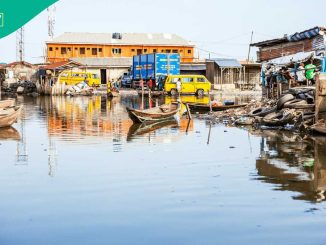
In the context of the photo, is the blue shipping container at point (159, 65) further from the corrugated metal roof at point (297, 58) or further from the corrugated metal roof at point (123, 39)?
the corrugated metal roof at point (297, 58)

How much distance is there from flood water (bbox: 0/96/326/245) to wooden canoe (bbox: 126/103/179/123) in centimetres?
389

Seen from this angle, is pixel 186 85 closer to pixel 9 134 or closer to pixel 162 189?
pixel 9 134

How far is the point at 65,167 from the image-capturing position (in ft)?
38.9

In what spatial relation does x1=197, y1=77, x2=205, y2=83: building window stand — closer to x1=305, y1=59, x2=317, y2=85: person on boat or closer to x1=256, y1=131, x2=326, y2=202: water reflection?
x1=305, y1=59, x2=317, y2=85: person on boat

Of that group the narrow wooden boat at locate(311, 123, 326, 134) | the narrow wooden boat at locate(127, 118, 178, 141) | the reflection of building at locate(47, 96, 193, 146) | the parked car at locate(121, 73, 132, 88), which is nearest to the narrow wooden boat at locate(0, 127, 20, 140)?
the reflection of building at locate(47, 96, 193, 146)

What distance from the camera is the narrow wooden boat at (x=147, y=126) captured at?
62.3ft

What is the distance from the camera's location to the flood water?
666 centimetres

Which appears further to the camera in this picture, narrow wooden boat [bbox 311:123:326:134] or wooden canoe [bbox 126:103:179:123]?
wooden canoe [bbox 126:103:179:123]

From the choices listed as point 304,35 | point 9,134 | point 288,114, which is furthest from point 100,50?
point 288,114

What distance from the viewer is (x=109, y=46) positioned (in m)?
69.1

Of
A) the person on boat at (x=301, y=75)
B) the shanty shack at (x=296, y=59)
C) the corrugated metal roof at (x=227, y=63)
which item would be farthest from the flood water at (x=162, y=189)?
the corrugated metal roof at (x=227, y=63)

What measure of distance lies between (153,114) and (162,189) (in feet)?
43.2

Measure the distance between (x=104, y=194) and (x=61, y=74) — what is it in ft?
139

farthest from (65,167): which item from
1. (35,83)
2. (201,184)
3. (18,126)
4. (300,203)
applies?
(35,83)
